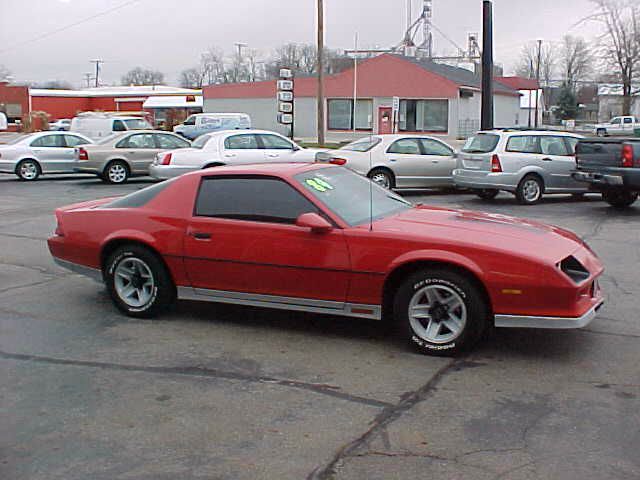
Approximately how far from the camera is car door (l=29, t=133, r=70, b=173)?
75.8 ft

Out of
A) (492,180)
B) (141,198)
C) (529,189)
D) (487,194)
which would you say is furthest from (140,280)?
(487,194)

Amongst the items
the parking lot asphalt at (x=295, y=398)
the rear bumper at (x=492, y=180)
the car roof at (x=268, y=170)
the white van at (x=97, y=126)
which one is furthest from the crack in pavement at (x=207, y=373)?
the white van at (x=97, y=126)

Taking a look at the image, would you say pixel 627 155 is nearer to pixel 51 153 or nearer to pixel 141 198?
pixel 141 198

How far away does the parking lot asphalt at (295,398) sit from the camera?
420 cm

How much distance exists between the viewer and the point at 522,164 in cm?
1616

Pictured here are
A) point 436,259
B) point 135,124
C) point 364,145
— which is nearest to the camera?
point 436,259

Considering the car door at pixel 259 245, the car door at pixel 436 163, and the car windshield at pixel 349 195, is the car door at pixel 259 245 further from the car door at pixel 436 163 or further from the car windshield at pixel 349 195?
the car door at pixel 436 163

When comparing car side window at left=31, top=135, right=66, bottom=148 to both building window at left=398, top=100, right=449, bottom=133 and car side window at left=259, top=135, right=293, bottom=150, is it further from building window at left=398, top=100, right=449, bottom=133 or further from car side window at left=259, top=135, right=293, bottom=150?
building window at left=398, top=100, right=449, bottom=133

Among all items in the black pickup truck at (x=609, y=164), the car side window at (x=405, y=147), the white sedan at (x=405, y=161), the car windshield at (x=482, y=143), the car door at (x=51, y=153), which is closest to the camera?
the black pickup truck at (x=609, y=164)

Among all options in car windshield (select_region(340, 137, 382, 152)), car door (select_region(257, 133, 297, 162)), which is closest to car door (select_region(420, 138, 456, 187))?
car windshield (select_region(340, 137, 382, 152))

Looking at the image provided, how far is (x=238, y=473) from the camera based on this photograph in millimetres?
4078

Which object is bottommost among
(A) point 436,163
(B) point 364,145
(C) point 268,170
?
(C) point 268,170

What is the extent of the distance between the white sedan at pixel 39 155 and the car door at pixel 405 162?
1029 cm

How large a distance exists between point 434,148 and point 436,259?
41.7 ft
